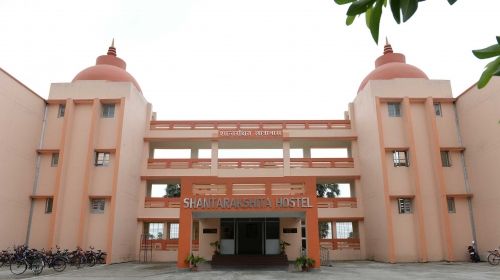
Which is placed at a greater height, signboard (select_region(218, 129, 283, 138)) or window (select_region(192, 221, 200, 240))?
signboard (select_region(218, 129, 283, 138))

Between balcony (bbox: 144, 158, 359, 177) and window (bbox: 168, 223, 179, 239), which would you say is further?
window (bbox: 168, 223, 179, 239)

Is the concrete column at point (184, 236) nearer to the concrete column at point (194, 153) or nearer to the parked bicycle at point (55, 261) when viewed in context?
the parked bicycle at point (55, 261)

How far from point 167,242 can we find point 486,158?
1806cm

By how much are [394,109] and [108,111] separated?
16.6m

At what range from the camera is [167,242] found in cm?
2325

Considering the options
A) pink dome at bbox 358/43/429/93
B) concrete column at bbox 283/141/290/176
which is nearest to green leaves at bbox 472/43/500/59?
concrete column at bbox 283/141/290/176

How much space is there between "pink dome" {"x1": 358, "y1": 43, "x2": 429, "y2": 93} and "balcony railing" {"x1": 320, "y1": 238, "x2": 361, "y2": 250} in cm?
968

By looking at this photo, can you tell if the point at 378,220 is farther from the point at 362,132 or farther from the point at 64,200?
the point at 64,200

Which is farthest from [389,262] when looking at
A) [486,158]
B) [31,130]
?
[31,130]

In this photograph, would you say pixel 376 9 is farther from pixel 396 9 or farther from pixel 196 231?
pixel 196 231

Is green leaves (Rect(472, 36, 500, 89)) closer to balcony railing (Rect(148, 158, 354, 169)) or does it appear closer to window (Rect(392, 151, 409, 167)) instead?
window (Rect(392, 151, 409, 167))

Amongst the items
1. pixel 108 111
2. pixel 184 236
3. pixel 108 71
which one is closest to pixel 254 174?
pixel 184 236

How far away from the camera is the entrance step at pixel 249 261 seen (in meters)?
18.4

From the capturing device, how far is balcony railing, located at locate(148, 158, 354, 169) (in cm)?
2392
